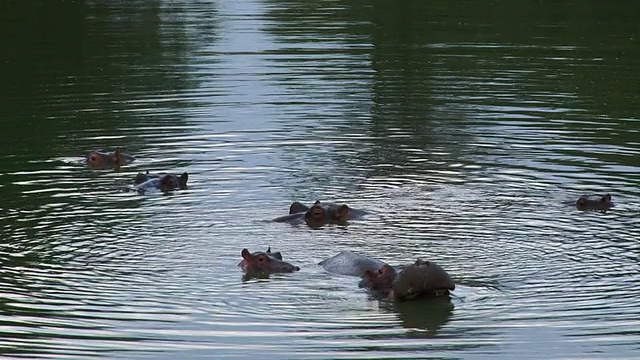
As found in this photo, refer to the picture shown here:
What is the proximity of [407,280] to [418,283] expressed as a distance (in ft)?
0.29

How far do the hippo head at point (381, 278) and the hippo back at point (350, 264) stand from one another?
0.28m

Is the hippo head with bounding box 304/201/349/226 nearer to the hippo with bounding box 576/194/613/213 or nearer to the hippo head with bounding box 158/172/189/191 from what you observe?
the hippo head with bounding box 158/172/189/191

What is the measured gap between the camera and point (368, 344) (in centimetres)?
1024

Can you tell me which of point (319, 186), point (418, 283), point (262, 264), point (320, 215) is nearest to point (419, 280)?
point (418, 283)

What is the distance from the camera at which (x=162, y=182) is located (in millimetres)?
15961

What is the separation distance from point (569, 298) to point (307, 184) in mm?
5306

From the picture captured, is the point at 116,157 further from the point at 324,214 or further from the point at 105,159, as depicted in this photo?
the point at 324,214

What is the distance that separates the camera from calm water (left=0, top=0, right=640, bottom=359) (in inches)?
425

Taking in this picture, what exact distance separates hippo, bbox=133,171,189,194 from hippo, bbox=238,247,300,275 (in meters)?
3.64

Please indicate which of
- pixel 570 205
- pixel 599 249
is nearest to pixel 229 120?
pixel 570 205

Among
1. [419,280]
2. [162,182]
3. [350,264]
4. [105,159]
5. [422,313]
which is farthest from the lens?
[105,159]

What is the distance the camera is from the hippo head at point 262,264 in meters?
12.3

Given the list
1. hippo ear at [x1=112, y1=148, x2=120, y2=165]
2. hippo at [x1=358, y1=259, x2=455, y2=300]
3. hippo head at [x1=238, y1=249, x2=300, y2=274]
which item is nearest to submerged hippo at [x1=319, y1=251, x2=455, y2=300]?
hippo at [x1=358, y1=259, x2=455, y2=300]

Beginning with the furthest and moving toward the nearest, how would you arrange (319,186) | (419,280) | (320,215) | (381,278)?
→ (319,186), (320,215), (381,278), (419,280)
